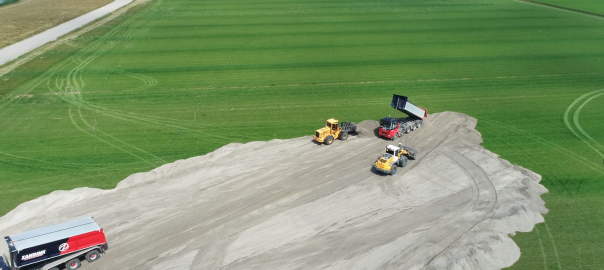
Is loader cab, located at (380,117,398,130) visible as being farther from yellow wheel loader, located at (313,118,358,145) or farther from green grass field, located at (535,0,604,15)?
green grass field, located at (535,0,604,15)

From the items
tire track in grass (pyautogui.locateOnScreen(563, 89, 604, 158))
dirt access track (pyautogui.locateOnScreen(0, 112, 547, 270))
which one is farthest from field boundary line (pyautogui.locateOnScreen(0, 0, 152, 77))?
tire track in grass (pyautogui.locateOnScreen(563, 89, 604, 158))

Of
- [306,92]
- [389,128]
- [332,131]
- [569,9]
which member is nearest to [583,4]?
[569,9]

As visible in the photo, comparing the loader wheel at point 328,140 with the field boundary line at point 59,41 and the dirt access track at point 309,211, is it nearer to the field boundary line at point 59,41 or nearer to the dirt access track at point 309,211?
the dirt access track at point 309,211

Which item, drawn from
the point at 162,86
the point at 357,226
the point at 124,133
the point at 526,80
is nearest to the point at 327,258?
the point at 357,226

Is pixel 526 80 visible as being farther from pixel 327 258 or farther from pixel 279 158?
pixel 327 258

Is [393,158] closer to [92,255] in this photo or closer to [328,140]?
[328,140]

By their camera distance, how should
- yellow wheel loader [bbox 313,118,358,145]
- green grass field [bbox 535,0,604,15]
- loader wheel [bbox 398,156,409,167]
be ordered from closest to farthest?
loader wheel [bbox 398,156,409,167] < yellow wheel loader [bbox 313,118,358,145] < green grass field [bbox 535,0,604,15]

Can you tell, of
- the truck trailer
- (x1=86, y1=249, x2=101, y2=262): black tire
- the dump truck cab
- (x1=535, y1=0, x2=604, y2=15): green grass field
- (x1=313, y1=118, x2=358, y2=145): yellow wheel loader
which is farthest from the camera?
(x1=535, y1=0, x2=604, y2=15): green grass field

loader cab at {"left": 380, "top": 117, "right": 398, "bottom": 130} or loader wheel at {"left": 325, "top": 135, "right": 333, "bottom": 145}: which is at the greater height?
loader cab at {"left": 380, "top": 117, "right": 398, "bottom": 130}
